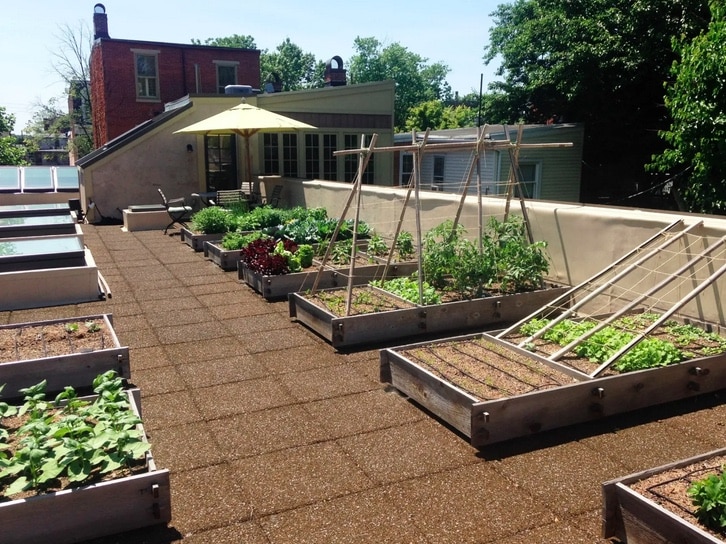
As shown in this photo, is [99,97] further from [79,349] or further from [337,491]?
[337,491]

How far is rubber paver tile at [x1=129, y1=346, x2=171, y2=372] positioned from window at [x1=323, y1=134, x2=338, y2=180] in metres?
13.3

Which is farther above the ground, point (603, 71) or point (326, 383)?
point (603, 71)

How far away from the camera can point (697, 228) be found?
6.33 metres

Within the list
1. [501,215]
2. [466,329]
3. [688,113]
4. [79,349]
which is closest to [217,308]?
[79,349]

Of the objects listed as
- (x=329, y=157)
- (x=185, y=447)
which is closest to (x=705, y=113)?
(x=185, y=447)

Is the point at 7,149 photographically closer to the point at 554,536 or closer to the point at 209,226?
the point at 209,226

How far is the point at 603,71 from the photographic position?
60.2ft

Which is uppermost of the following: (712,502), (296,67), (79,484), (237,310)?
(296,67)

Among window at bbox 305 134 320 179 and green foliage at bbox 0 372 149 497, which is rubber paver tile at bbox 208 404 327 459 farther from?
window at bbox 305 134 320 179

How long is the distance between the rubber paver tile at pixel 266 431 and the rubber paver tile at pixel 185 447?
7 cm

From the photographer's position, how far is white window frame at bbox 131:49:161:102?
26.3 meters

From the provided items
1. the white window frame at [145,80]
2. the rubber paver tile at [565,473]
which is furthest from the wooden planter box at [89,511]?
the white window frame at [145,80]

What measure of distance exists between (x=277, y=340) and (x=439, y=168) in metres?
14.8

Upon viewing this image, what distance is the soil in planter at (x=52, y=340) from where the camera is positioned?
578cm
